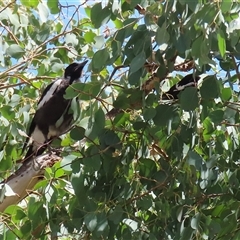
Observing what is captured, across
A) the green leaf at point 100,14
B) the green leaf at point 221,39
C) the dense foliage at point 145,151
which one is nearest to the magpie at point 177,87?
the dense foliage at point 145,151

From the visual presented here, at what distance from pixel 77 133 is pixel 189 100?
0.33 m

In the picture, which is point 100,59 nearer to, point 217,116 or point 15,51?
point 217,116

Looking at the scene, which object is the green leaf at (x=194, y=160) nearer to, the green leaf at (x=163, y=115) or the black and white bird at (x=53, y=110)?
the green leaf at (x=163, y=115)

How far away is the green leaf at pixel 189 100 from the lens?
1.56 meters

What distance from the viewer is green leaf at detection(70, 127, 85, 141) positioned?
168cm

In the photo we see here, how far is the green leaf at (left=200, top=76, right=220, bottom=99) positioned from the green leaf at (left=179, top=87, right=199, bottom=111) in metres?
0.02

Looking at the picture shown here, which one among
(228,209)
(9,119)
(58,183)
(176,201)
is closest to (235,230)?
(228,209)

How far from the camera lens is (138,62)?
1.42 metres

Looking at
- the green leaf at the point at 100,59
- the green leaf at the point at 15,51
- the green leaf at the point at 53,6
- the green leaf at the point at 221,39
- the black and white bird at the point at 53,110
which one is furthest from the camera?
the black and white bird at the point at 53,110

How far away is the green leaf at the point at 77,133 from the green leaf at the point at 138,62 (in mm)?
318

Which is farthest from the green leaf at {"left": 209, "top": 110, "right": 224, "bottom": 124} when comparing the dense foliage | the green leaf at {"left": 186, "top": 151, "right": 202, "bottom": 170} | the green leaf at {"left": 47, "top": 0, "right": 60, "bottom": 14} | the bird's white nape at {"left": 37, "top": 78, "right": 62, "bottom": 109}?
the bird's white nape at {"left": 37, "top": 78, "right": 62, "bottom": 109}

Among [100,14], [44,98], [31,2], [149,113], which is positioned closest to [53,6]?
[31,2]

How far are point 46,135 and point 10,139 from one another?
3.21 ft

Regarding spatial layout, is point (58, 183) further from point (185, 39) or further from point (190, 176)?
point (185, 39)
